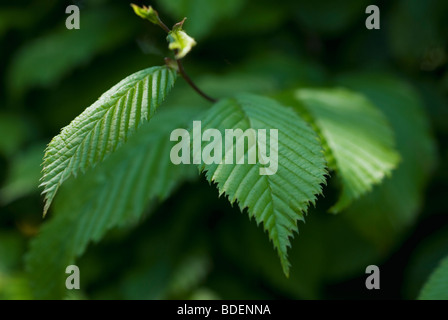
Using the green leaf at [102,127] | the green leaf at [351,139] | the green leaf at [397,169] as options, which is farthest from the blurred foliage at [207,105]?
the green leaf at [102,127]

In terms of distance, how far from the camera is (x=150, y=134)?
41.0 inches

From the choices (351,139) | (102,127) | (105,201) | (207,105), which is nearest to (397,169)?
(351,139)

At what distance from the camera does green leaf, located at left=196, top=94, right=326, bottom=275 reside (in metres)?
0.57

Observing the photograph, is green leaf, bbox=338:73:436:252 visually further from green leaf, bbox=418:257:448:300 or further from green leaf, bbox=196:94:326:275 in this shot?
green leaf, bbox=196:94:326:275

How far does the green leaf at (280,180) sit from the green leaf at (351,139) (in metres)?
0.20

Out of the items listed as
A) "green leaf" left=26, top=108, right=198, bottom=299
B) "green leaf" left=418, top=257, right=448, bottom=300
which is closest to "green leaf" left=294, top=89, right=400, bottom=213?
"green leaf" left=418, top=257, right=448, bottom=300

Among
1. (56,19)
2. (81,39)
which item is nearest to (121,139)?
(81,39)

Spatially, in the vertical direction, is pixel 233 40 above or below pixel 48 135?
above

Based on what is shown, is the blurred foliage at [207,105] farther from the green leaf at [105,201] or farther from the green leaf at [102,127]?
the green leaf at [102,127]

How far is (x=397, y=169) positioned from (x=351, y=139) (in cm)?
→ 40

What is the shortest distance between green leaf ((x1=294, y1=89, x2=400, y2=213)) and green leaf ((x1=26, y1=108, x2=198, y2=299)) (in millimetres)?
280

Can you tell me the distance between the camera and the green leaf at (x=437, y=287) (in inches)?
27.5

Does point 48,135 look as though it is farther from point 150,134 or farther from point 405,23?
point 405,23

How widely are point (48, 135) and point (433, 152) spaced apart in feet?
4.93
